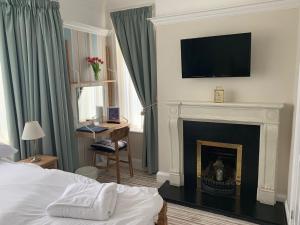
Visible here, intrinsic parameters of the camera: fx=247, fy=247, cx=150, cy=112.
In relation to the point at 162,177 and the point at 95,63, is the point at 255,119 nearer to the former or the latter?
the point at 162,177

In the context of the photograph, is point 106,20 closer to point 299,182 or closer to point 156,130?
point 156,130

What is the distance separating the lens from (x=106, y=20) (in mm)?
3955

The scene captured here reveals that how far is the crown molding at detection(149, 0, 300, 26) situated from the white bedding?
2.07m

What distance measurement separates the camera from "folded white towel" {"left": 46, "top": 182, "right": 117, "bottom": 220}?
1.42 meters

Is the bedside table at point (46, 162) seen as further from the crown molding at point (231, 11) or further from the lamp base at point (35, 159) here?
the crown molding at point (231, 11)

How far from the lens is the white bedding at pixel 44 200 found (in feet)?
4.67

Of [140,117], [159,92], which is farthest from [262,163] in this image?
[140,117]

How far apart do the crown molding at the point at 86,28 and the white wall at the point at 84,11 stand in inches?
2.3

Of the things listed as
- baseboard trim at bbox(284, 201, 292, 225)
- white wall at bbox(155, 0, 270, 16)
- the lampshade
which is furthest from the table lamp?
baseboard trim at bbox(284, 201, 292, 225)

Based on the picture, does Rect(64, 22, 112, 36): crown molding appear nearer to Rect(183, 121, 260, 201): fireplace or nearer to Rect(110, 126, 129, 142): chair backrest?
Rect(110, 126, 129, 142): chair backrest

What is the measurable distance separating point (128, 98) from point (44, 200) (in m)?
2.55

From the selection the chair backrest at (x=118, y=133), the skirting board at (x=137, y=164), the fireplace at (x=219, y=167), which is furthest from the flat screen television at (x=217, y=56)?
the skirting board at (x=137, y=164)

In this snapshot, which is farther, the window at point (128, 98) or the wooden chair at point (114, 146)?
the window at point (128, 98)

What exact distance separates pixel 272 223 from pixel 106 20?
11.6 ft
